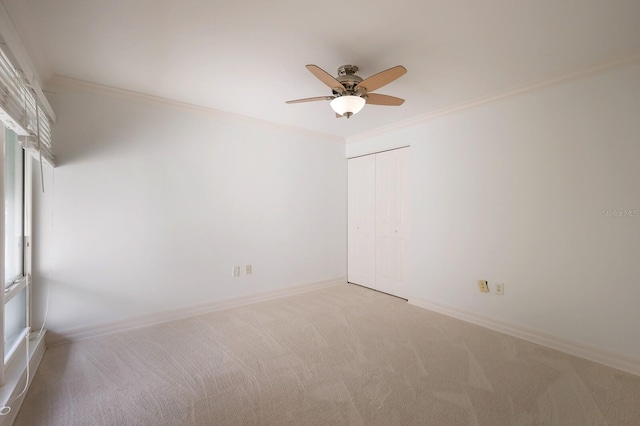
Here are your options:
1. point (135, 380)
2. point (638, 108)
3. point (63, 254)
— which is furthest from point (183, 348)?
point (638, 108)

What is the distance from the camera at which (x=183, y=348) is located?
250 centimetres

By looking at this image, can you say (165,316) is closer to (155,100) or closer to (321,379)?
(321,379)

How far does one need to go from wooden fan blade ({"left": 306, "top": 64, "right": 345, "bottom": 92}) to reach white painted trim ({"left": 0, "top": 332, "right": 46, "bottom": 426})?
262 centimetres

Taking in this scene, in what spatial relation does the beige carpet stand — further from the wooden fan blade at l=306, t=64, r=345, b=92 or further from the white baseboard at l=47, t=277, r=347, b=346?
the wooden fan blade at l=306, t=64, r=345, b=92

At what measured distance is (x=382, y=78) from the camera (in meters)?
2.02

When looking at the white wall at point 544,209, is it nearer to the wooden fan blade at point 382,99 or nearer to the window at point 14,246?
the wooden fan blade at point 382,99

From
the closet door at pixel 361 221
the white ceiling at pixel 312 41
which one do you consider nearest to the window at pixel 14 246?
the white ceiling at pixel 312 41

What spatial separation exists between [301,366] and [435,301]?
6.52 feet

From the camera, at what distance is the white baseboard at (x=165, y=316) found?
259 cm

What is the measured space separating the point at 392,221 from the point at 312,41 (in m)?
2.66

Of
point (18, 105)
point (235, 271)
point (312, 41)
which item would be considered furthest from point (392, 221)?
point (18, 105)

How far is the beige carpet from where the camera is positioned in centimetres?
169

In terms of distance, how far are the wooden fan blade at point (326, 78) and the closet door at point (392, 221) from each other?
1.97 m

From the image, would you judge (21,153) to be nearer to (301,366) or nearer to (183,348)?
(183,348)
